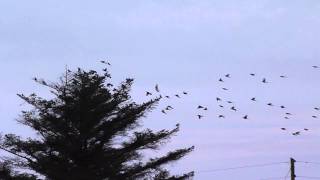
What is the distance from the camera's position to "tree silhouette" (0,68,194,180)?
25.4m

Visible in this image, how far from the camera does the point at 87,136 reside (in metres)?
25.6

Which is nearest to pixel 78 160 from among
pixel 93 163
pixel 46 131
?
pixel 93 163

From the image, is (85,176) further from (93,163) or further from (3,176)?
(3,176)

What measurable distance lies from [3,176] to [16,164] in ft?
2.52

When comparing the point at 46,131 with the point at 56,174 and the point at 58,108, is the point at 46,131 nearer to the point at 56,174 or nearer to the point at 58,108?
the point at 58,108

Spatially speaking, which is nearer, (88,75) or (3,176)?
(3,176)

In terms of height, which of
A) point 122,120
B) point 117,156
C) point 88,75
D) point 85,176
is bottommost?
point 85,176

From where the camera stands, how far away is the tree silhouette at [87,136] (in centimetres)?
2538

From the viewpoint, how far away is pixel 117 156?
26266 millimetres

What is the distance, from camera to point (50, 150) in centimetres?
2592

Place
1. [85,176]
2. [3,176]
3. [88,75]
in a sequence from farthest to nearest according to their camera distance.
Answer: [88,75] → [3,176] → [85,176]

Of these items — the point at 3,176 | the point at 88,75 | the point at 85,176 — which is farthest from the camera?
the point at 88,75

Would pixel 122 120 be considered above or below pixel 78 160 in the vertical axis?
above

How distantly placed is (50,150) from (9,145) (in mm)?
2177
